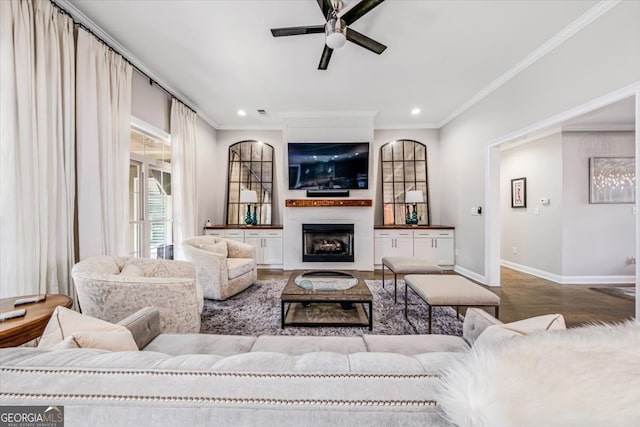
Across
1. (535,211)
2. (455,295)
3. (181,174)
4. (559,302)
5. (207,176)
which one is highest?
(207,176)

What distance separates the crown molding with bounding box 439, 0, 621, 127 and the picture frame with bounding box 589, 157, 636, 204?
2119 millimetres

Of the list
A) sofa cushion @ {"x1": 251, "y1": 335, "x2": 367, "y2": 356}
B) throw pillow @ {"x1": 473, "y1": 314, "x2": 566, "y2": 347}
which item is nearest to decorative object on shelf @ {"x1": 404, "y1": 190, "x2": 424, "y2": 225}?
sofa cushion @ {"x1": 251, "y1": 335, "x2": 367, "y2": 356}

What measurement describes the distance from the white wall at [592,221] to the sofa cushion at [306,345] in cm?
446

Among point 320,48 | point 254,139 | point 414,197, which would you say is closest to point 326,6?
point 320,48

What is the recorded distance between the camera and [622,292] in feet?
11.3

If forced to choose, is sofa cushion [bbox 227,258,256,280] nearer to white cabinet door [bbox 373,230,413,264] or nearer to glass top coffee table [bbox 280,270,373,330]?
glass top coffee table [bbox 280,270,373,330]

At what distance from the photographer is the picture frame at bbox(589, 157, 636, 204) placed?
3949 mm

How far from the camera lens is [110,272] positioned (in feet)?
6.61

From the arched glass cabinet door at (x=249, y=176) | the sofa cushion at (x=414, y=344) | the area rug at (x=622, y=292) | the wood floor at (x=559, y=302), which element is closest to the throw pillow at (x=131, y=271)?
the sofa cushion at (x=414, y=344)

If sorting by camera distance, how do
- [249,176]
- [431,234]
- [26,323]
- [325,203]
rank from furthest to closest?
[249,176], [431,234], [325,203], [26,323]

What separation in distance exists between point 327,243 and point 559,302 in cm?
331

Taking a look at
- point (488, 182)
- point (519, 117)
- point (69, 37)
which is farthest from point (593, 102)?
point (69, 37)

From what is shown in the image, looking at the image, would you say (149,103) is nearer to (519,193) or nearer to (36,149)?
(36,149)

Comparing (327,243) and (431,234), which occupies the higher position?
(431,234)
